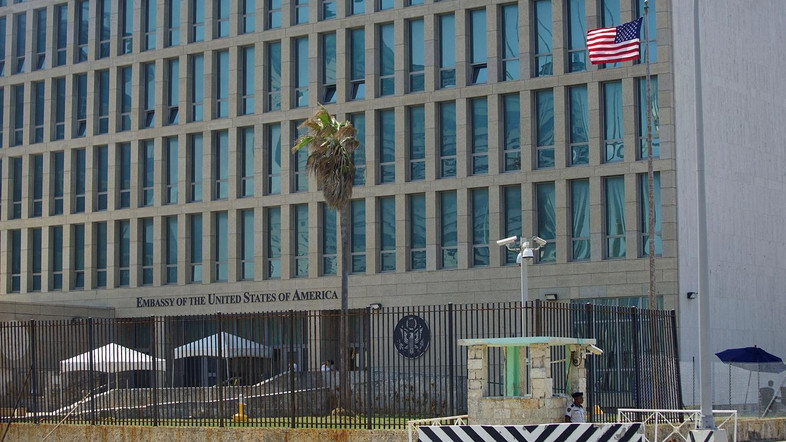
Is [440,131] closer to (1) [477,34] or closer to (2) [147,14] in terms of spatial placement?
(1) [477,34]

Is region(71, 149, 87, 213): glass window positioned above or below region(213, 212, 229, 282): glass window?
above

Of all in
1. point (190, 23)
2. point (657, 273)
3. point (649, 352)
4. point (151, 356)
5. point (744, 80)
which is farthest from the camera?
point (190, 23)

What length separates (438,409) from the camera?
26.4 metres

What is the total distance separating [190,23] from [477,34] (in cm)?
1379

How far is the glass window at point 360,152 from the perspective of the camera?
161 feet

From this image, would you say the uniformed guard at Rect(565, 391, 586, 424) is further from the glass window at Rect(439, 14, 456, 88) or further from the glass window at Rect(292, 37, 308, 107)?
the glass window at Rect(292, 37, 308, 107)

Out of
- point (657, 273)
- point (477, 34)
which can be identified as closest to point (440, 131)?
point (477, 34)

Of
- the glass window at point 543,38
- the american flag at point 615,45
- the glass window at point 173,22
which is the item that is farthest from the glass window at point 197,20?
the american flag at point 615,45

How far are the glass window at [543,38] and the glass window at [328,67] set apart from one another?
28.7 feet

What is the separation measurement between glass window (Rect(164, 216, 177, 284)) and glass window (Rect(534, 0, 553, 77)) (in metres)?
17.6

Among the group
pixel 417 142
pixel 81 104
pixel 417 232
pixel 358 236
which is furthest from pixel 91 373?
pixel 81 104

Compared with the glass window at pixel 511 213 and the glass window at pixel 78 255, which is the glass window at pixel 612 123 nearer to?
the glass window at pixel 511 213

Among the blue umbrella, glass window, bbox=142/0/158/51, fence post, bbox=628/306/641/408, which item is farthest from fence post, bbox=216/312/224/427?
glass window, bbox=142/0/158/51

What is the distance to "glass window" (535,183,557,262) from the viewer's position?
45062 millimetres
